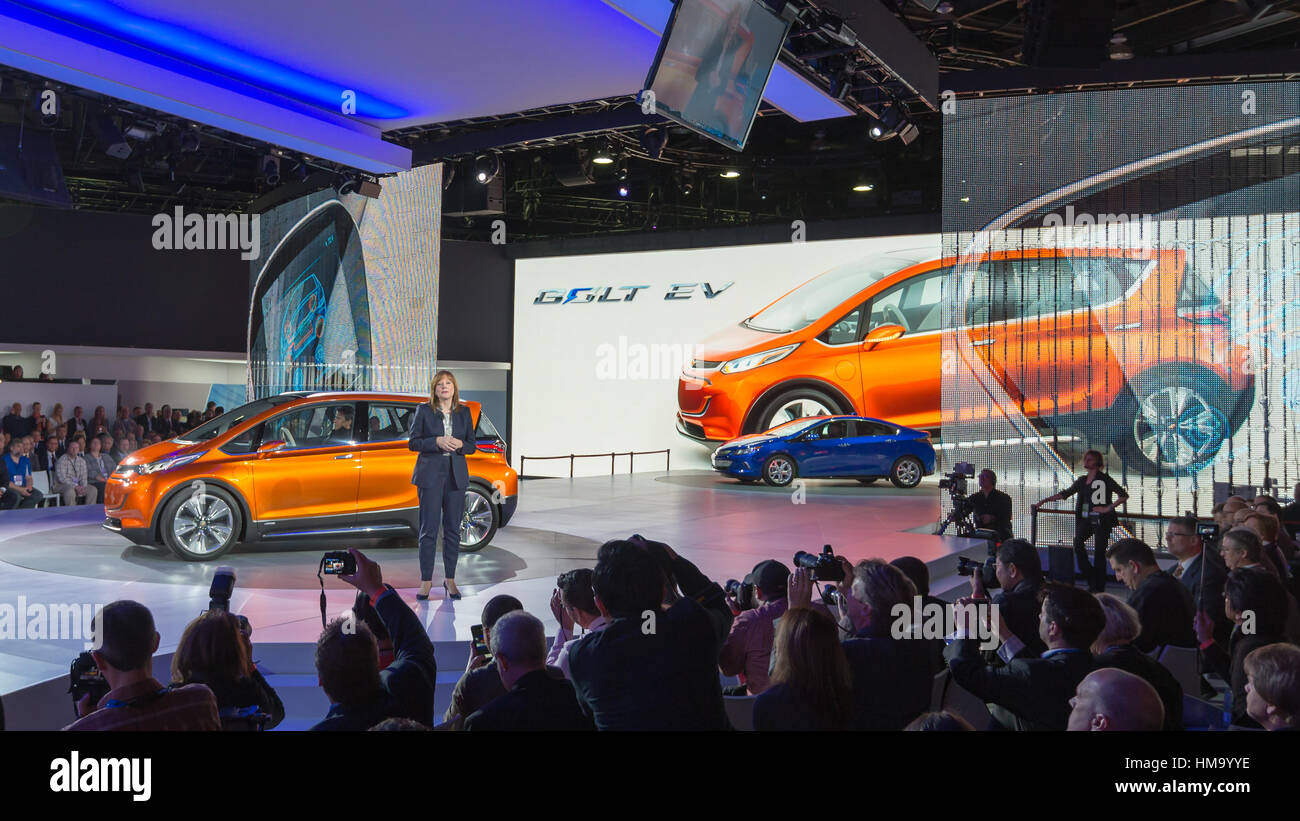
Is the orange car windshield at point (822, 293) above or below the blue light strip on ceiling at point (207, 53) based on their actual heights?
below

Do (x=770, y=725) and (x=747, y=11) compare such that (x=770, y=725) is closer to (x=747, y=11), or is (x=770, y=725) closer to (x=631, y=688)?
(x=631, y=688)

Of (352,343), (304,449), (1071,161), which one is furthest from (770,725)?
(352,343)

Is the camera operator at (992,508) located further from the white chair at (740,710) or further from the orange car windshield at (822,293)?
the orange car windshield at (822,293)

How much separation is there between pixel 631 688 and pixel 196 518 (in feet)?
20.2

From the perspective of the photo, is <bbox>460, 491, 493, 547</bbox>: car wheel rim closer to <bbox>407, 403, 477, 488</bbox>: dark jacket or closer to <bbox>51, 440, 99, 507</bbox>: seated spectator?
<bbox>407, 403, 477, 488</bbox>: dark jacket

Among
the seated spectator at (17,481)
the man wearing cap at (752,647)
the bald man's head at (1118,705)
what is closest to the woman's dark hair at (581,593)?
the man wearing cap at (752,647)

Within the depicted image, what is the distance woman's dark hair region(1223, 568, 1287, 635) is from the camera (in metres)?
3.77

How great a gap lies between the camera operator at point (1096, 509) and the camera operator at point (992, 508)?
1.80ft

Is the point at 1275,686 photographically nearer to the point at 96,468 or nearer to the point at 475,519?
the point at 475,519

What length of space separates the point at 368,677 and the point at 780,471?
42.4 ft

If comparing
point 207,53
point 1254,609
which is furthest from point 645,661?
point 207,53

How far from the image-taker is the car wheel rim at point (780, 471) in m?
15.2

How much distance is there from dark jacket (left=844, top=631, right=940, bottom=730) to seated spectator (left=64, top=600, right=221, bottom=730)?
179 centimetres

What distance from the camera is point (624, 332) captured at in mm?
18531
